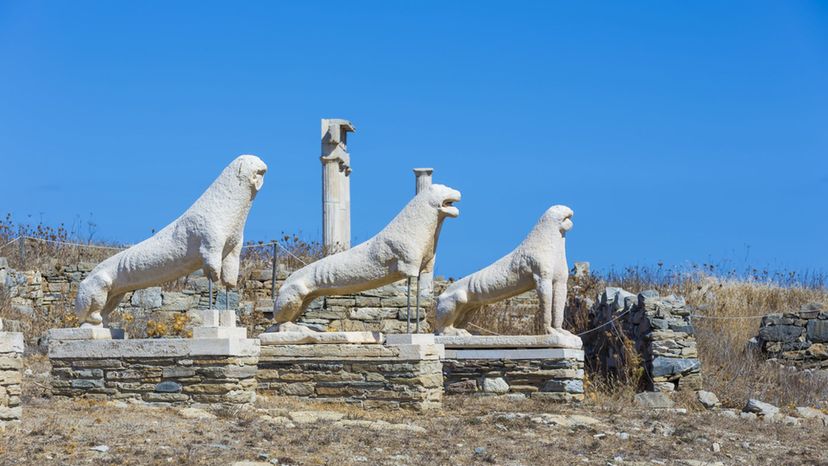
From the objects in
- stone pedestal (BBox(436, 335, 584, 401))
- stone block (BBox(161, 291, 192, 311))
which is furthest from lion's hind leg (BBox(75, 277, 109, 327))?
stone block (BBox(161, 291, 192, 311))

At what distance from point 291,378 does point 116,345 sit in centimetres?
191

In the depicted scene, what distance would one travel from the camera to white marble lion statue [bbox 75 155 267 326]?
1062cm

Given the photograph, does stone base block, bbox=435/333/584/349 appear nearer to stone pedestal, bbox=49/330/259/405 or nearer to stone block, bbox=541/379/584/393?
stone block, bbox=541/379/584/393

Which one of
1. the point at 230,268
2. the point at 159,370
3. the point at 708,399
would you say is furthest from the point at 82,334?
the point at 708,399

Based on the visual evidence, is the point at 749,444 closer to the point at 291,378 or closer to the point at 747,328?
the point at 291,378

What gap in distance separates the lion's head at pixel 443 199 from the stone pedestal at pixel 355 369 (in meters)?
1.31

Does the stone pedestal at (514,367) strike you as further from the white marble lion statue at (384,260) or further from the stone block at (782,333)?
the stone block at (782,333)

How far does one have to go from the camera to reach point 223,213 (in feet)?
34.8

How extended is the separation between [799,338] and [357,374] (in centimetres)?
853

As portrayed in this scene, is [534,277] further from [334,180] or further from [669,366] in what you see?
[334,180]

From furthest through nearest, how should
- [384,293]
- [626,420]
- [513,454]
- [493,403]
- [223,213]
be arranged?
[384,293]
[493,403]
[626,420]
[223,213]
[513,454]

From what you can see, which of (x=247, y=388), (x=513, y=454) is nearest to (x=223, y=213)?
(x=247, y=388)

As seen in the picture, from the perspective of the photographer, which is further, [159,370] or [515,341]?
[515,341]

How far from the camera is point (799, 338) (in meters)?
17.3
